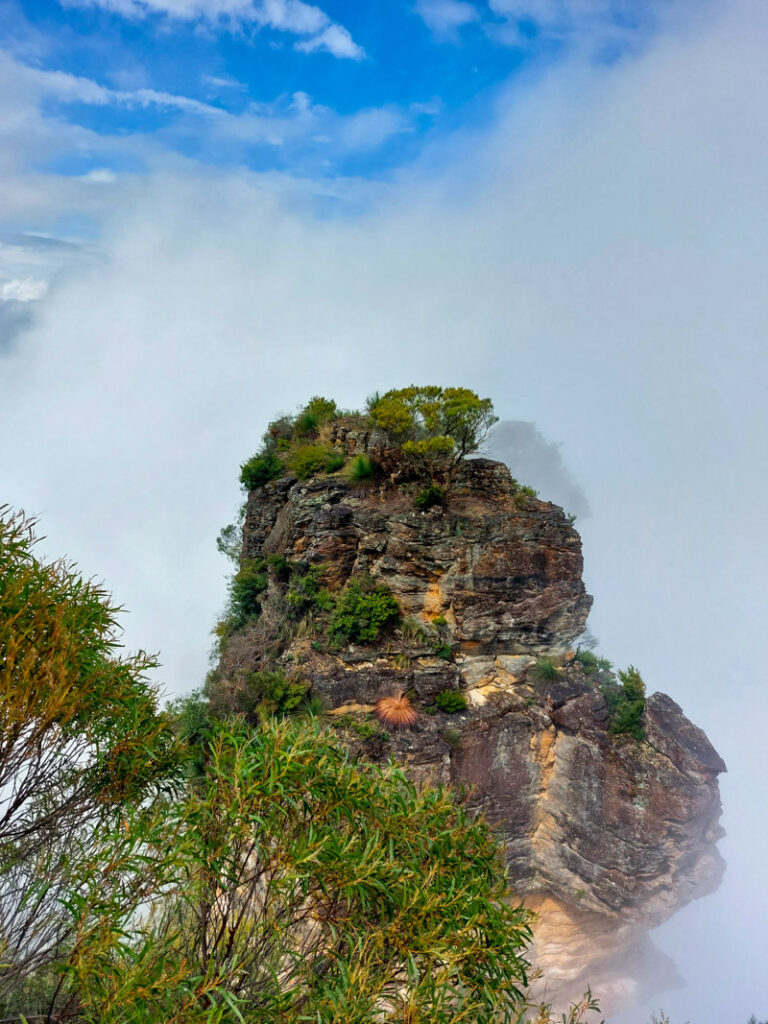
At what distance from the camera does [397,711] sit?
52.9 ft

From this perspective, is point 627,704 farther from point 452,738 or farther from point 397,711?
point 397,711

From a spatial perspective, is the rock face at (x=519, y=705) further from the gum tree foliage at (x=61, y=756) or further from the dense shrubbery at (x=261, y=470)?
the gum tree foliage at (x=61, y=756)

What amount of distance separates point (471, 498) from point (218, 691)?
362 inches

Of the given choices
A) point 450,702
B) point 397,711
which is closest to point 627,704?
point 450,702

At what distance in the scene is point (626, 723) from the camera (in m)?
16.5

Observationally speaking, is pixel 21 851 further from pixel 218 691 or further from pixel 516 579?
pixel 516 579

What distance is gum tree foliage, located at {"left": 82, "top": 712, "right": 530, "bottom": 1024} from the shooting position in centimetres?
473

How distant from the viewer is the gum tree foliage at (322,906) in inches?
186

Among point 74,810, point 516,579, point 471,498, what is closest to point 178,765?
point 74,810

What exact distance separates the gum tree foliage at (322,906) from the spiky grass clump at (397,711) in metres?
9.95

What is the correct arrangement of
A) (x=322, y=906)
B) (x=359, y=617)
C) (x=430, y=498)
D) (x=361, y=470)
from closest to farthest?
(x=322, y=906) < (x=359, y=617) < (x=430, y=498) < (x=361, y=470)

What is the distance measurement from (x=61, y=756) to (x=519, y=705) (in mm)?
13012

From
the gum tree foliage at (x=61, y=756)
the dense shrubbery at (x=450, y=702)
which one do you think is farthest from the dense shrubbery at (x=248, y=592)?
the gum tree foliage at (x=61, y=756)

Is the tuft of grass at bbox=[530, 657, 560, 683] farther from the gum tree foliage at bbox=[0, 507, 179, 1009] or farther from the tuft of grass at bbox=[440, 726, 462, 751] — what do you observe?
the gum tree foliage at bbox=[0, 507, 179, 1009]
